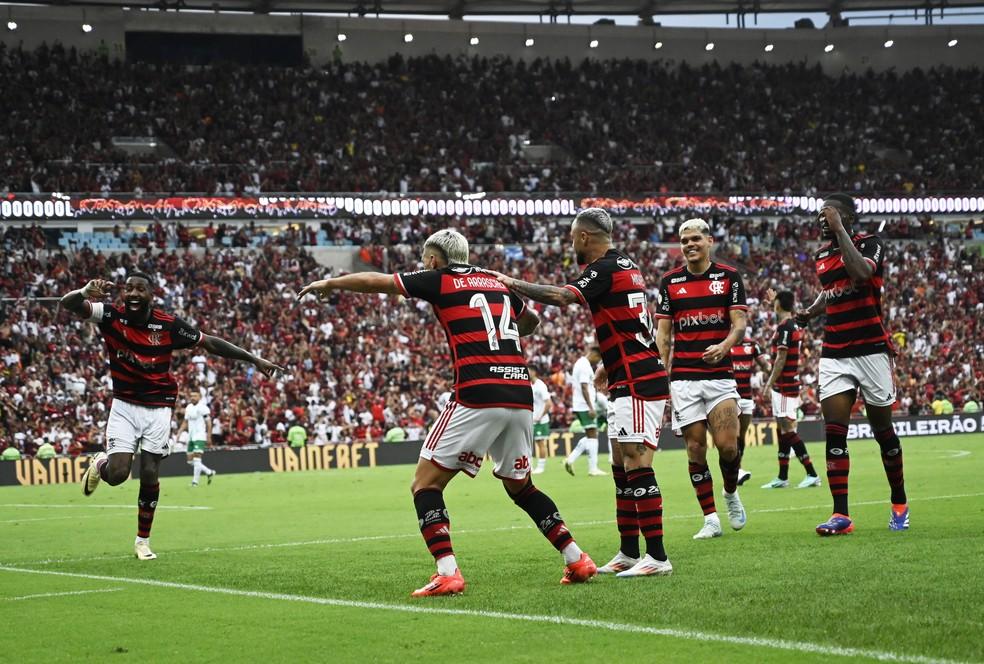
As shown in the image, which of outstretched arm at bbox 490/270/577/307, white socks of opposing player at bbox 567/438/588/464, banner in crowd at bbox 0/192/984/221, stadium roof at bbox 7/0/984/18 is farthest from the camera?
stadium roof at bbox 7/0/984/18

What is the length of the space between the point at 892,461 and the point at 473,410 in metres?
4.78

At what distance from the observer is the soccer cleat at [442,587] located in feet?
27.1

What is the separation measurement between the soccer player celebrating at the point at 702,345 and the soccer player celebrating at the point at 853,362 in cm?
86

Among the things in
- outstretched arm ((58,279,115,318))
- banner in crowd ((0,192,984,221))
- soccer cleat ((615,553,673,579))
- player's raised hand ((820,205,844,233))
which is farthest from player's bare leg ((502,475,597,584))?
banner in crowd ((0,192,984,221))

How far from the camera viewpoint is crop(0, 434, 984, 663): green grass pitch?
6.29 m

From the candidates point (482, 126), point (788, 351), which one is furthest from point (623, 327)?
point (482, 126)

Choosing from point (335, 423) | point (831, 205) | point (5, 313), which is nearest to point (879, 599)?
point (831, 205)

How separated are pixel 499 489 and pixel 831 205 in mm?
11313

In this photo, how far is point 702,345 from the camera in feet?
38.0

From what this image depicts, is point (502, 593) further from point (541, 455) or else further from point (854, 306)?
point (541, 455)

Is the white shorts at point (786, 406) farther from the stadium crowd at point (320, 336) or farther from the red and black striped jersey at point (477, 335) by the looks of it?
the stadium crowd at point (320, 336)

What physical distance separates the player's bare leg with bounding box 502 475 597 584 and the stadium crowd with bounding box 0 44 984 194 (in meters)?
41.3

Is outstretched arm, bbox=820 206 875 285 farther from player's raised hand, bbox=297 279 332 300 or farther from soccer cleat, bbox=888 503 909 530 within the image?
player's raised hand, bbox=297 279 332 300

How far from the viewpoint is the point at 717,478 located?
21.2 metres
